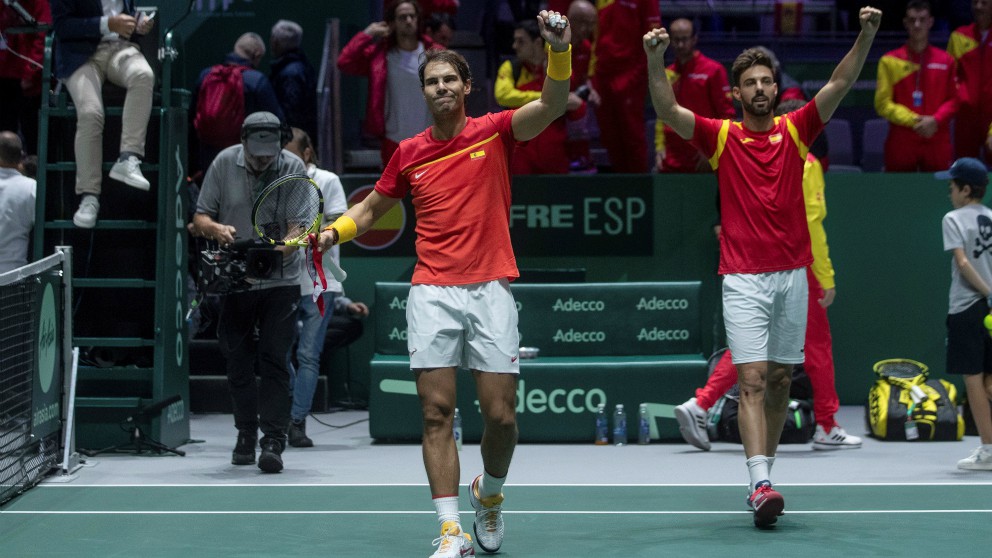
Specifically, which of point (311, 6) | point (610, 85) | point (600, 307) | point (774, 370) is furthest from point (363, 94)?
point (774, 370)

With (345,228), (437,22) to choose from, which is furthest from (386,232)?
(345,228)

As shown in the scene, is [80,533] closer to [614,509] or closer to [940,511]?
[614,509]

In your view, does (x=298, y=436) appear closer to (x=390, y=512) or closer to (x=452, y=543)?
(x=390, y=512)

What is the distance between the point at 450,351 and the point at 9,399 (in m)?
3.24

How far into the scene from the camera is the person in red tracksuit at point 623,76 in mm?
11898

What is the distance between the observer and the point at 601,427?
32.2ft

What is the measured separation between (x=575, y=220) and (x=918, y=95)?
10.8ft

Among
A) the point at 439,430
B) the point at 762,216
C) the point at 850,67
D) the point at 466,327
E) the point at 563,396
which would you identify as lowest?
the point at 563,396

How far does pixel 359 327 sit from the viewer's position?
37.1 ft

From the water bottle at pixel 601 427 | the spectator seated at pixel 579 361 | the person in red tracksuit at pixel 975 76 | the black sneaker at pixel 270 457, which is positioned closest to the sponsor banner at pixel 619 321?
the spectator seated at pixel 579 361

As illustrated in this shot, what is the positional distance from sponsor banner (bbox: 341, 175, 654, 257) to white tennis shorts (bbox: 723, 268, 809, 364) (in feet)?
15.6

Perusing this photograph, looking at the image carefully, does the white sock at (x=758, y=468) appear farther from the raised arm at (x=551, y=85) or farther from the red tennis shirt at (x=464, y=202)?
the raised arm at (x=551, y=85)

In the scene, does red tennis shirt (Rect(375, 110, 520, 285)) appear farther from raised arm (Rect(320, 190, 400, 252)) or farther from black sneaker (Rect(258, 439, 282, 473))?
black sneaker (Rect(258, 439, 282, 473))

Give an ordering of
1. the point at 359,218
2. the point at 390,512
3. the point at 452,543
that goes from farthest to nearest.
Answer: the point at 390,512, the point at 359,218, the point at 452,543
